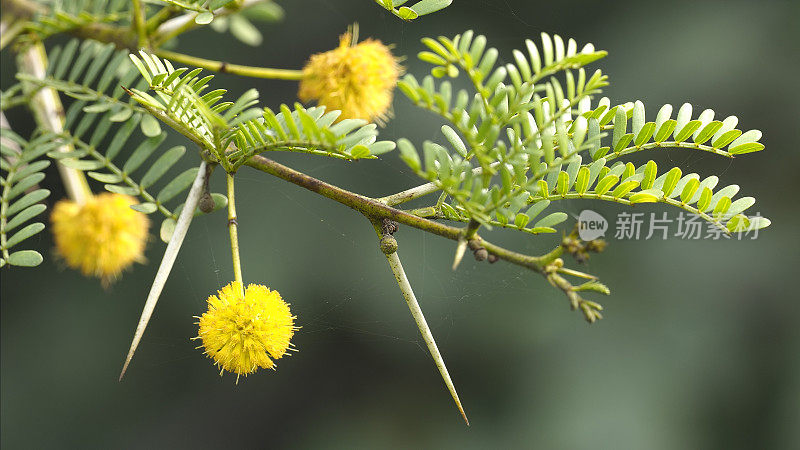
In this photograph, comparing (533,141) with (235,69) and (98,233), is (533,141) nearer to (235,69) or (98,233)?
(235,69)

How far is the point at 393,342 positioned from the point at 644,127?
4.84ft

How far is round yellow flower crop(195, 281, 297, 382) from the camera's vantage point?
737 mm

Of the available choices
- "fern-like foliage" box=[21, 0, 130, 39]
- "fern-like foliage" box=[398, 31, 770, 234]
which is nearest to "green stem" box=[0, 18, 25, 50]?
"fern-like foliage" box=[21, 0, 130, 39]

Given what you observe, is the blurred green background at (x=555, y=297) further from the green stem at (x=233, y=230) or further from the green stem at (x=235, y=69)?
the green stem at (x=233, y=230)

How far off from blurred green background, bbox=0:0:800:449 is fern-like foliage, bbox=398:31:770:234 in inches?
44.5

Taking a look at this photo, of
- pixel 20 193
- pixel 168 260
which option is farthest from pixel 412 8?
pixel 20 193

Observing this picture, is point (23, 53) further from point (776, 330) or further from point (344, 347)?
point (776, 330)

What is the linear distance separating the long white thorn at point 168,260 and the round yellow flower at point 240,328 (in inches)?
2.6

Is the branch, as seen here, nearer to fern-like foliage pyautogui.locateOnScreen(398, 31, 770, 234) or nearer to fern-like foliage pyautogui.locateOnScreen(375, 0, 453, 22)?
fern-like foliage pyautogui.locateOnScreen(398, 31, 770, 234)

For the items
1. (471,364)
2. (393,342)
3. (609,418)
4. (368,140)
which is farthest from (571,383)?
(368,140)

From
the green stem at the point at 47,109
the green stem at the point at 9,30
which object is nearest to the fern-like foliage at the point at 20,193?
the green stem at the point at 47,109

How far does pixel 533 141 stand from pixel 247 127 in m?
0.27

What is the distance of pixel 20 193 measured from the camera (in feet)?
3.23

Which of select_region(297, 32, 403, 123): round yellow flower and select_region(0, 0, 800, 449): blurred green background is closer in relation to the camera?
select_region(297, 32, 403, 123): round yellow flower
